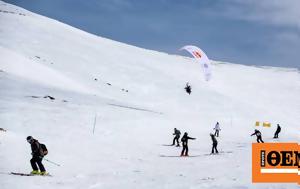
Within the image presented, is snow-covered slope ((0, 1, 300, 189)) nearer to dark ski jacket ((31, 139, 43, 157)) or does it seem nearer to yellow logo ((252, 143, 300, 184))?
yellow logo ((252, 143, 300, 184))

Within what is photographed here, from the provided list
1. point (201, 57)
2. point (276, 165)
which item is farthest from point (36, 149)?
point (201, 57)

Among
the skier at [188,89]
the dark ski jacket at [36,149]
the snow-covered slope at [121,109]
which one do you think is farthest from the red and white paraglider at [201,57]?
the skier at [188,89]

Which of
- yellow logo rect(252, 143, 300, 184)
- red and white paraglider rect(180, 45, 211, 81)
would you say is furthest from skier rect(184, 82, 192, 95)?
yellow logo rect(252, 143, 300, 184)

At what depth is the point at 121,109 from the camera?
43.4m

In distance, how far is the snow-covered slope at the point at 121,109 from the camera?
18.0m

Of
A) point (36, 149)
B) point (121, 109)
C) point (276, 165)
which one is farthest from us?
point (121, 109)

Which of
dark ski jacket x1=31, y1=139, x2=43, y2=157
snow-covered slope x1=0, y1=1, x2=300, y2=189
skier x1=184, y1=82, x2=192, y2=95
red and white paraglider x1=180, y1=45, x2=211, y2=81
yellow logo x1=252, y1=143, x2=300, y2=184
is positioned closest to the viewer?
yellow logo x1=252, y1=143, x2=300, y2=184

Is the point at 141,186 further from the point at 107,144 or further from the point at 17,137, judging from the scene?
the point at 107,144

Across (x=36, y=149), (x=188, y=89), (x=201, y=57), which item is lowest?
(x=36, y=149)

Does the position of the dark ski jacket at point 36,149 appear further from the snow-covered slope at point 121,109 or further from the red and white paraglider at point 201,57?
the red and white paraglider at point 201,57

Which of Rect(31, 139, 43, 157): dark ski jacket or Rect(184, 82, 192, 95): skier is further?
Rect(184, 82, 192, 95): skier

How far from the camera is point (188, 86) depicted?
6519 centimetres

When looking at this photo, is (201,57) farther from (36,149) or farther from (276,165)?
(276,165)

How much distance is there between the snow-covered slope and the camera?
59.1 ft
